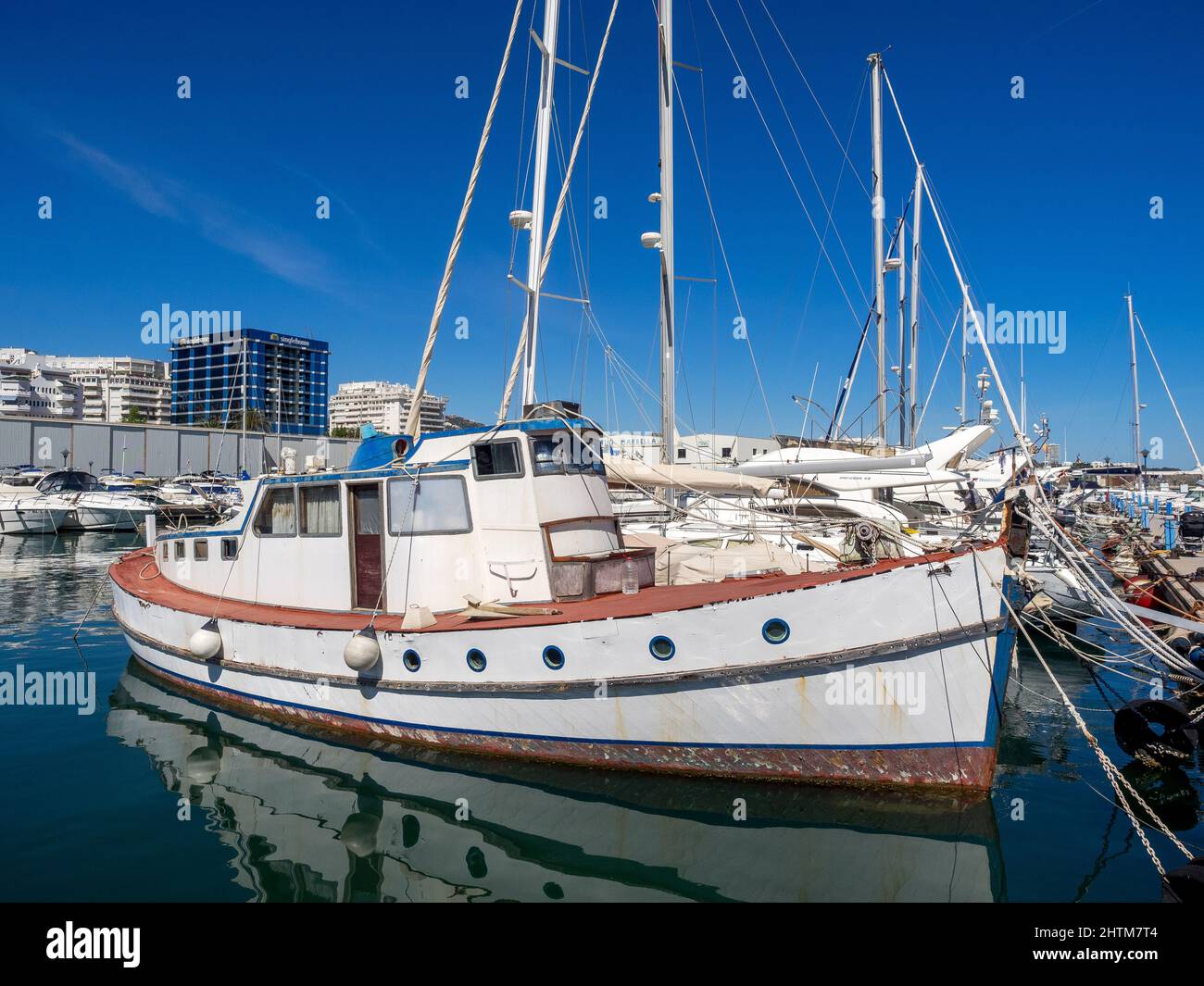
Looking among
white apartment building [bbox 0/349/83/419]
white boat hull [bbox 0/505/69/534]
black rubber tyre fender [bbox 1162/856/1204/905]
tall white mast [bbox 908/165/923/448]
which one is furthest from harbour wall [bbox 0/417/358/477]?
black rubber tyre fender [bbox 1162/856/1204/905]

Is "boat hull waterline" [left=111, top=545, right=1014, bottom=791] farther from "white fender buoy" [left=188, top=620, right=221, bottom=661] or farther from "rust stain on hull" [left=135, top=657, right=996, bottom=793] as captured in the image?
"white fender buoy" [left=188, top=620, right=221, bottom=661]

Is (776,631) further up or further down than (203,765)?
further up

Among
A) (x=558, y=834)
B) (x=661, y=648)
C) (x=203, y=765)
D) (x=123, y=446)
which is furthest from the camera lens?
(x=123, y=446)

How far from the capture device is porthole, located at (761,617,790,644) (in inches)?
306

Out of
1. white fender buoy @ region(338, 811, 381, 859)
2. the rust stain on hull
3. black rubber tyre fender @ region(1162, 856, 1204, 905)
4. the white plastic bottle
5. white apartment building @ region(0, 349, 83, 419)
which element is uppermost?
white apartment building @ region(0, 349, 83, 419)

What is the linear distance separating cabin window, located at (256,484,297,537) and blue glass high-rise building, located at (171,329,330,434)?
125m

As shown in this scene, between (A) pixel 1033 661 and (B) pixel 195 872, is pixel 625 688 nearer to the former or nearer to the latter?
(B) pixel 195 872

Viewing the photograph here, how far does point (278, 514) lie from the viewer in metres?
11.5

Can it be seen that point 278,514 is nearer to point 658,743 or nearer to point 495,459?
point 495,459

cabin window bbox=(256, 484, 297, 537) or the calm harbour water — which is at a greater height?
cabin window bbox=(256, 484, 297, 537)

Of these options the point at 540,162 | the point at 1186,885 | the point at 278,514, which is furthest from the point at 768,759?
the point at 540,162

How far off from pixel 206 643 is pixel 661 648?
7.09 meters

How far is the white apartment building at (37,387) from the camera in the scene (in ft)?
373

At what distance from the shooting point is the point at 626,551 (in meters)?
10.3
